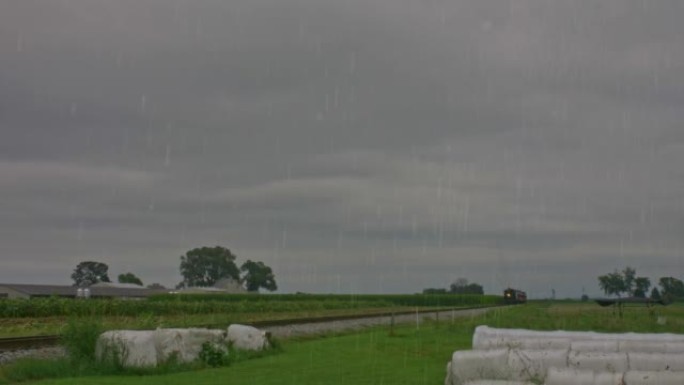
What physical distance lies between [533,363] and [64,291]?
106 metres

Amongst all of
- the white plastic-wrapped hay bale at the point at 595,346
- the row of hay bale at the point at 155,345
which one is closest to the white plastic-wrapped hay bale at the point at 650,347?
the white plastic-wrapped hay bale at the point at 595,346

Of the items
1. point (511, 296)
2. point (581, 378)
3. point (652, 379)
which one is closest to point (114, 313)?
point (581, 378)

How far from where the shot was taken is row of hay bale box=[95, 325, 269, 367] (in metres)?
18.4

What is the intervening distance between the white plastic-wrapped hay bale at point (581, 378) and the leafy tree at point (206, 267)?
5949 inches

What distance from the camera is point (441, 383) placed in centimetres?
1562

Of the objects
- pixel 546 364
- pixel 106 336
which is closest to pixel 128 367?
pixel 106 336

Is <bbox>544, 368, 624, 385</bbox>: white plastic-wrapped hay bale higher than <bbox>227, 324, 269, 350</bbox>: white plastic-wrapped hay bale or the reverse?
the reverse

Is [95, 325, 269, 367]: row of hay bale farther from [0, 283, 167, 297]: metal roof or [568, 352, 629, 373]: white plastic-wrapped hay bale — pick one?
[0, 283, 167, 297]: metal roof

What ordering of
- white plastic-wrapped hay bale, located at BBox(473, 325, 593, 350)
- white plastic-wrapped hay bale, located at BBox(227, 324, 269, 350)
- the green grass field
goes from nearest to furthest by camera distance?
1. white plastic-wrapped hay bale, located at BBox(473, 325, 593, 350)
2. the green grass field
3. white plastic-wrapped hay bale, located at BBox(227, 324, 269, 350)

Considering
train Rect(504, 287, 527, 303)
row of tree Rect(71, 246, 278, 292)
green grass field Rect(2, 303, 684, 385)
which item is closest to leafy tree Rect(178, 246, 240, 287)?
row of tree Rect(71, 246, 278, 292)

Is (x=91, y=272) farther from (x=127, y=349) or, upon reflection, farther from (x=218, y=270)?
(x=127, y=349)

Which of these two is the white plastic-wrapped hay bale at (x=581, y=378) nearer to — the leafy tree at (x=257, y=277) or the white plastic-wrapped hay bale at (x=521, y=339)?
the white plastic-wrapped hay bale at (x=521, y=339)

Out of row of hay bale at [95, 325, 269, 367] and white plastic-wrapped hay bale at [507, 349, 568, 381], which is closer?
white plastic-wrapped hay bale at [507, 349, 568, 381]

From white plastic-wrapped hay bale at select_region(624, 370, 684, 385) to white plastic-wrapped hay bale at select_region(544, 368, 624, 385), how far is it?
112 mm
